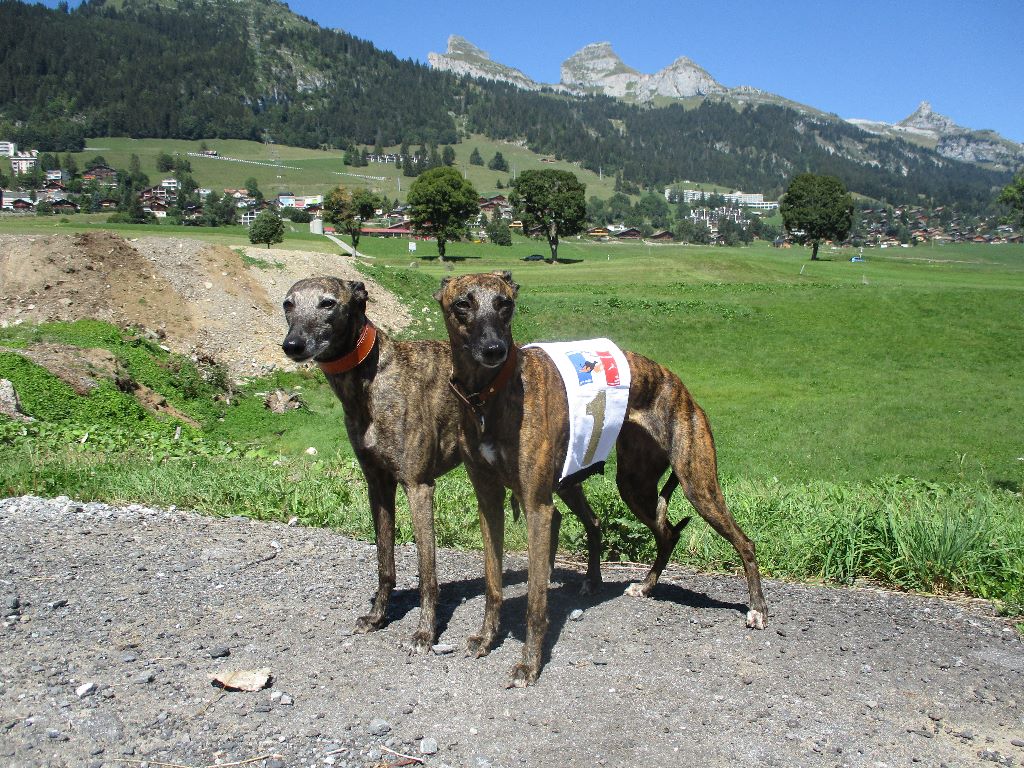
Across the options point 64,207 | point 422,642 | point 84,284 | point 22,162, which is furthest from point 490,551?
point 22,162

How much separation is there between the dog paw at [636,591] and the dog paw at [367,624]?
6.15 feet

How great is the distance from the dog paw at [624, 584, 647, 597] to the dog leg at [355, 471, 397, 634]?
179 centimetres

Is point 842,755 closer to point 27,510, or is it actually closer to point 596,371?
point 596,371

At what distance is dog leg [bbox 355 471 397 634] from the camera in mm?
5793

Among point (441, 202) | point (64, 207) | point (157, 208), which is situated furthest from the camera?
point (157, 208)

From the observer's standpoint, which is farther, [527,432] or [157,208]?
[157,208]

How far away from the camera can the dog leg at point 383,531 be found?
5793 millimetres

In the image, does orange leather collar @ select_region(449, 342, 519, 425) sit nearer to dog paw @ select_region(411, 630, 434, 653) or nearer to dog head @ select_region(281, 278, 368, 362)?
dog head @ select_region(281, 278, 368, 362)

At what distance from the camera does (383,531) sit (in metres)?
5.96

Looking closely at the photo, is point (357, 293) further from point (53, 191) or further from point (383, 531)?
point (53, 191)

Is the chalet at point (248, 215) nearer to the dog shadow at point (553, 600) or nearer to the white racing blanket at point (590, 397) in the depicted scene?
the dog shadow at point (553, 600)

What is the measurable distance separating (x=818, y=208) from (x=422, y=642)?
92.2 m

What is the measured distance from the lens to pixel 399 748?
4.11m

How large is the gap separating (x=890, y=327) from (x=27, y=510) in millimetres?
30982
